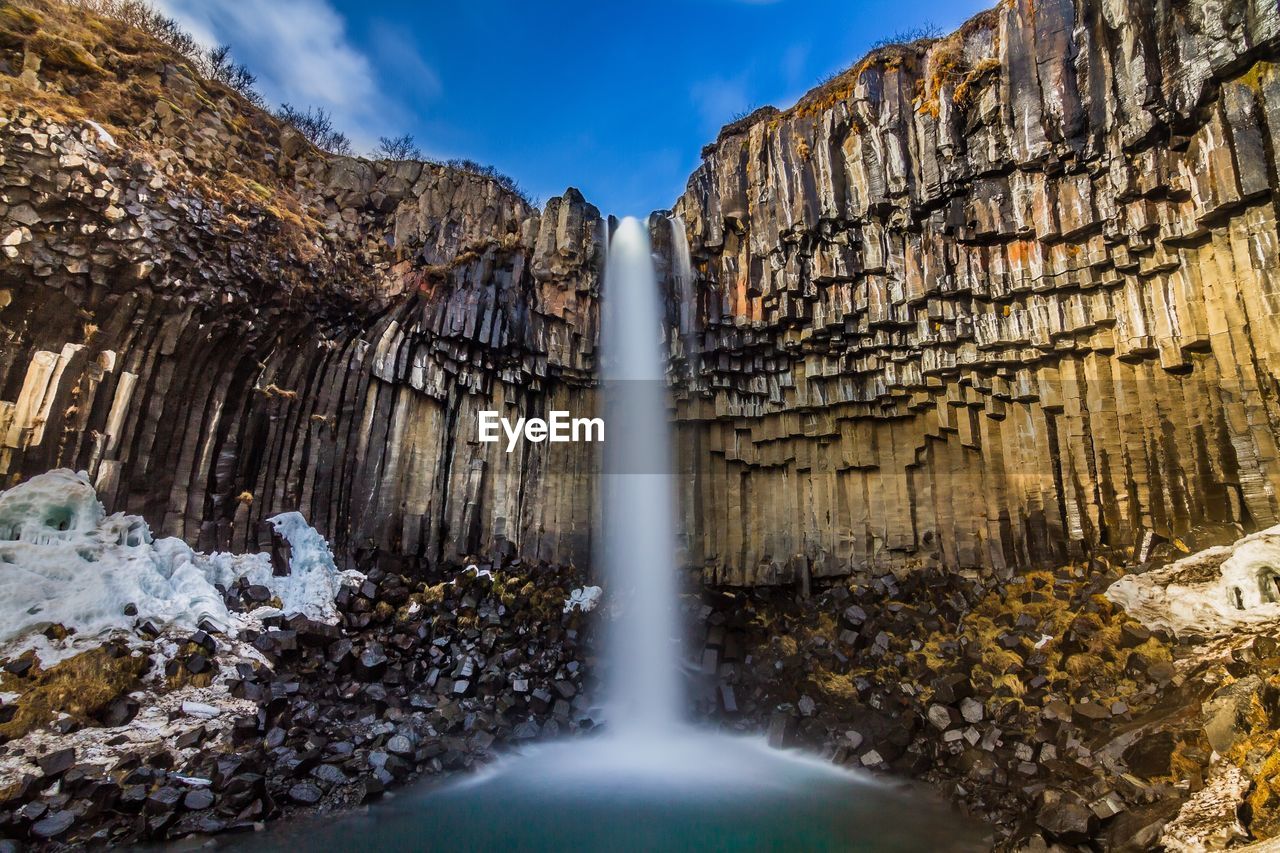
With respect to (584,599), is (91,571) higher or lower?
higher

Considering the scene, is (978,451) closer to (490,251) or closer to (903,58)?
(903,58)

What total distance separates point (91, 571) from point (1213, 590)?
52.8ft

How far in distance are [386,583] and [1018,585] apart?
1176cm

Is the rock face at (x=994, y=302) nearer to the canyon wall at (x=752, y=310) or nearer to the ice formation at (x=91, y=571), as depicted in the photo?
the canyon wall at (x=752, y=310)

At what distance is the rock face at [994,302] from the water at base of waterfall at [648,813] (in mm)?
5305

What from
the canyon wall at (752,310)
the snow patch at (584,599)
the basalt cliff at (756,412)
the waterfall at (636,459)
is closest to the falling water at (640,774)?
the waterfall at (636,459)

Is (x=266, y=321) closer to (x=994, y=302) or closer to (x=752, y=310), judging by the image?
(x=752, y=310)

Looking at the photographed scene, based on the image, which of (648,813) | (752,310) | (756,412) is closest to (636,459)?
(756,412)

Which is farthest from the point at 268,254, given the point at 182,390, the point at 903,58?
the point at 903,58

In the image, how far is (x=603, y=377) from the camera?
15961 millimetres

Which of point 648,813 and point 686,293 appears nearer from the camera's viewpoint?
point 648,813

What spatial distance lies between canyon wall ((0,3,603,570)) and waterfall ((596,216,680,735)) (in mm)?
583

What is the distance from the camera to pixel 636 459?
53.3 feet

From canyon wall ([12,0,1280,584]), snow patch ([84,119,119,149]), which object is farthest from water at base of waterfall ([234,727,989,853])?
snow patch ([84,119,119,149])
